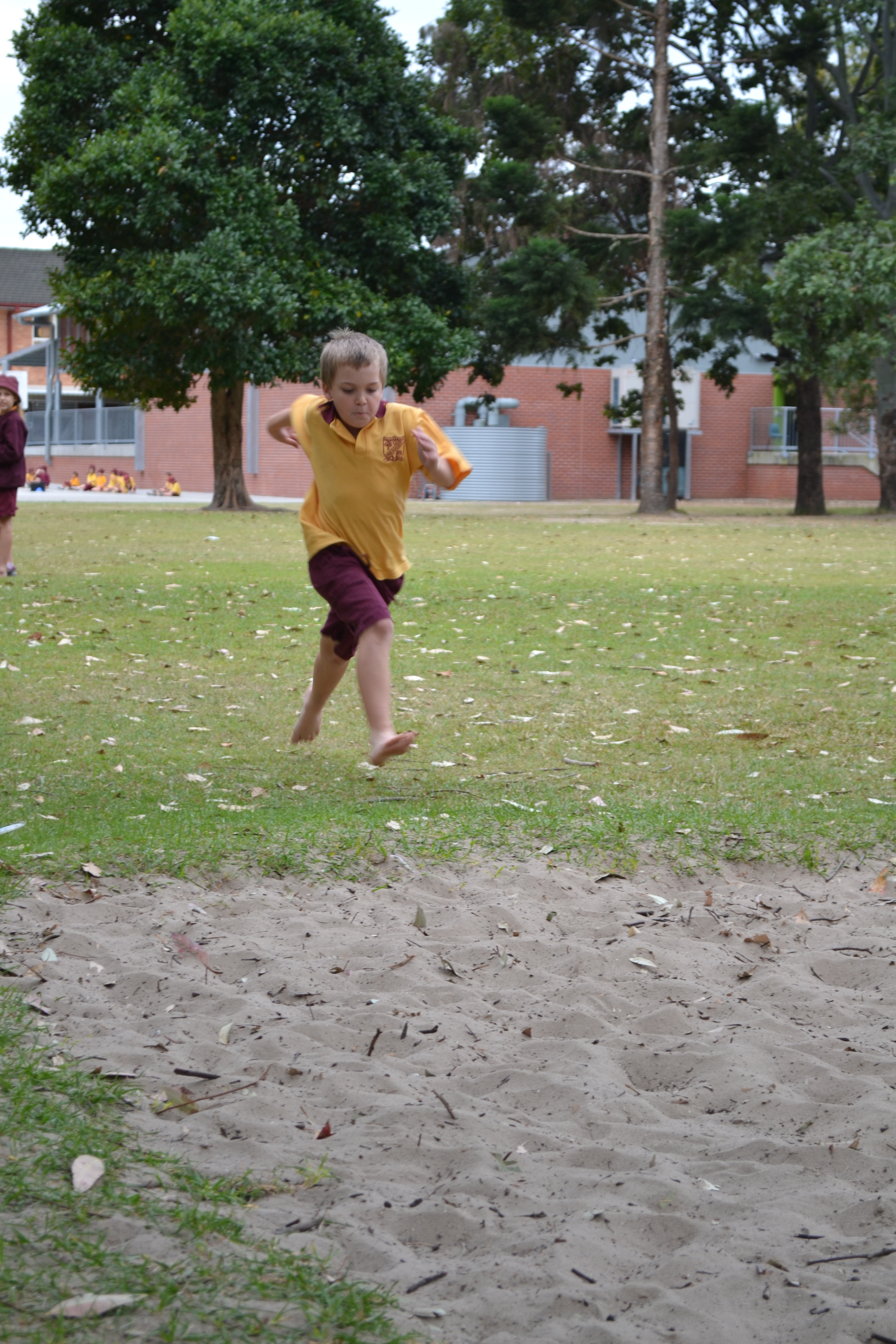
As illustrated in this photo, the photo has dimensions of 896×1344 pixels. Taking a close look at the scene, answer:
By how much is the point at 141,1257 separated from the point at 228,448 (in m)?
26.8

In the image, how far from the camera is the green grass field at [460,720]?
16.6 ft

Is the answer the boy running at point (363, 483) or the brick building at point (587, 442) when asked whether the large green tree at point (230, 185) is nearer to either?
the brick building at point (587, 442)

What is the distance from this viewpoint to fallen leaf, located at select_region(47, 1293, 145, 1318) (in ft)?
7.04

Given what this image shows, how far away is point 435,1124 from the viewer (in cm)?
297

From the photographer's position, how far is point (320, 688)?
19.3 ft

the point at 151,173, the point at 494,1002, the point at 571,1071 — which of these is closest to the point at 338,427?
the point at 494,1002

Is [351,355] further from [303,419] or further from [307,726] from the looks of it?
[307,726]

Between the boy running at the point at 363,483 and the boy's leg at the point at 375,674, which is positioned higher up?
the boy running at the point at 363,483

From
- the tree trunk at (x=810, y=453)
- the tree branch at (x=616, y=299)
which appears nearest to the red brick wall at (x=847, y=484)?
the tree trunk at (x=810, y=453)

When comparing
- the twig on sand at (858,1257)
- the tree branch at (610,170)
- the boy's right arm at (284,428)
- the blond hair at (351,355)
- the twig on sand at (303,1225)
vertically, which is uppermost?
the tree branch at (610,170)

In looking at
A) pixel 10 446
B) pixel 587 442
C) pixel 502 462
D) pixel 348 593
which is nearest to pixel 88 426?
pixel 502 462

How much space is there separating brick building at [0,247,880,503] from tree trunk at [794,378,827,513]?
10.5 m

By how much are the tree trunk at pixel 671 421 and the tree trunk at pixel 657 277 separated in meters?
0.91

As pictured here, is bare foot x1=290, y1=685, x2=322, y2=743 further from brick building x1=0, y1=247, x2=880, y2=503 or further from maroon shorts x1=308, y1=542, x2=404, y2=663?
brick building x1=0, y1=247, x2=880, y2=503
